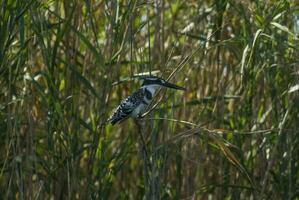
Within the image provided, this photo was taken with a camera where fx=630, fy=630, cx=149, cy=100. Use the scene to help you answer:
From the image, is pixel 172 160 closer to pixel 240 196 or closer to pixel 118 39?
pixel 240 196

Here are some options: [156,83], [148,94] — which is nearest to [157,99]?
[148,94]

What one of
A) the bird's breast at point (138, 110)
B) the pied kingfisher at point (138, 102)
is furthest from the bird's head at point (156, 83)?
the bird's breast at point (138, 110)

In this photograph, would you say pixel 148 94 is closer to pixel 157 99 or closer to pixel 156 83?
pixel 157 99

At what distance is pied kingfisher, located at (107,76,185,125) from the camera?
3056 mm

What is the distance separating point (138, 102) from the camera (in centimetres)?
318

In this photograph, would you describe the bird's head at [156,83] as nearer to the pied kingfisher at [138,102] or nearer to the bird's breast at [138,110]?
the pied kingfisher at [138,102]

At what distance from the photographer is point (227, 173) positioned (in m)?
3.66

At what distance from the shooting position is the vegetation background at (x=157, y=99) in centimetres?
296

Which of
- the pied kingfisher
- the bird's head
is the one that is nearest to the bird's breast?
the pied kingfisher

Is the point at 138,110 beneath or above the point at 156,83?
beneath

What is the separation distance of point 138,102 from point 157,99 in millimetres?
117

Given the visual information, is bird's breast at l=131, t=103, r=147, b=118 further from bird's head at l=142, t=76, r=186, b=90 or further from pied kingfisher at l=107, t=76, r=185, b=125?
bird's head at l=142, t=76, r=186, b=90

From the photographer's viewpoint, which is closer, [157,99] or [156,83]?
[156,83]

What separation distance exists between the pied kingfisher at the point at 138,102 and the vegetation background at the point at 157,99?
0.22 ft
